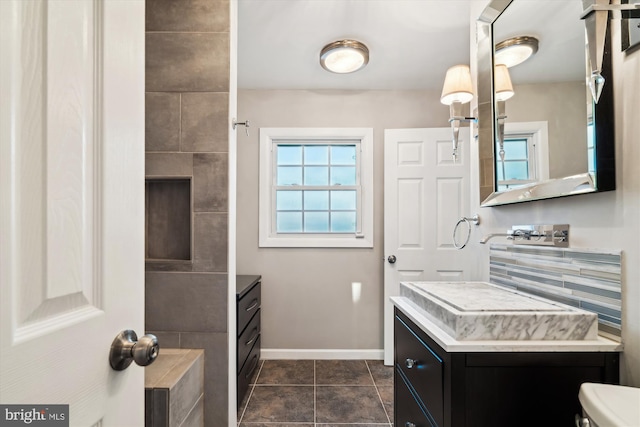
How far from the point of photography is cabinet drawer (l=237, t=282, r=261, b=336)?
6.49 feet

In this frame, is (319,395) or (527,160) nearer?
(527,160)

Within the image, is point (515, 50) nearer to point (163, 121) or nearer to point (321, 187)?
point (163, 121)

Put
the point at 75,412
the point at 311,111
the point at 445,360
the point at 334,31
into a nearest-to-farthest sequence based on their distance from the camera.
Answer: the point at 75,412 < the point at 445,360 < the point at 334,31 < the point at 311,111

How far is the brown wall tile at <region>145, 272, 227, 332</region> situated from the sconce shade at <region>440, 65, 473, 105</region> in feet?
5.15

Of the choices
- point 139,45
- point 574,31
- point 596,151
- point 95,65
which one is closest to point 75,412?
point 95,65

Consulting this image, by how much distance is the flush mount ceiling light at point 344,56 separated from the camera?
2.23 meters

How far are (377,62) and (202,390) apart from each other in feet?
8.31

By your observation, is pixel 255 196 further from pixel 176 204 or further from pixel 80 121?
pixel 80 121

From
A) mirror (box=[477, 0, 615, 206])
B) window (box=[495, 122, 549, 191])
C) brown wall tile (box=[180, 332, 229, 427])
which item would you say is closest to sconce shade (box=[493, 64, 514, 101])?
mirror (box=[477, 0, 615, 206])

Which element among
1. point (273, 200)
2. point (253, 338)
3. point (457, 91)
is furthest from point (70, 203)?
point (273, 200)

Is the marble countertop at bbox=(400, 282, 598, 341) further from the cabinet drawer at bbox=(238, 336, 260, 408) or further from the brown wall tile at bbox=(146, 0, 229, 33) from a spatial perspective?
the brown wall tile at bbox=(146, 0, 229, 33)

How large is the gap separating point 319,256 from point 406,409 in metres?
1.63

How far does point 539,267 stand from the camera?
1183mm

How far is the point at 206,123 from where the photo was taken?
5.07 ft
